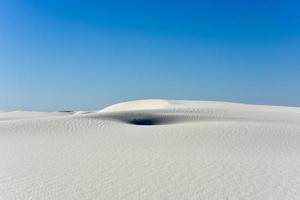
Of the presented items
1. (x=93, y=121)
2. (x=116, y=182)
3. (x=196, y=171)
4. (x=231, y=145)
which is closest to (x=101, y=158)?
(x=116, y=182)

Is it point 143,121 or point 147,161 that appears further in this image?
point 143,121

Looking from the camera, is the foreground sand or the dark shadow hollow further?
the dark shadow hollow

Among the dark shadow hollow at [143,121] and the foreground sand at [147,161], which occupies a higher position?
the dark shadow hollow at [143,121]

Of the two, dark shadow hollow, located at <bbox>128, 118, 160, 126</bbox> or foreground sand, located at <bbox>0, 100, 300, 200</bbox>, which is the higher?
dark shadow hollow, located at <bbox>128, 118, 160, 126</bbox>

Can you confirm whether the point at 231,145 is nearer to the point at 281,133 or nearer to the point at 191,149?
the point at 191,149

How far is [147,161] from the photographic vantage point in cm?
608

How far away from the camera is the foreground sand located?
4.41 m

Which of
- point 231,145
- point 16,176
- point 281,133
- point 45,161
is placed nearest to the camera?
Answer: point 16,176

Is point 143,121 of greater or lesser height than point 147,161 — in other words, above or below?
above

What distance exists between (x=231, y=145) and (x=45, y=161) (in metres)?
4.43

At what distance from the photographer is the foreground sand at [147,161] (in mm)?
4406

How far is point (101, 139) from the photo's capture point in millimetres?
8602

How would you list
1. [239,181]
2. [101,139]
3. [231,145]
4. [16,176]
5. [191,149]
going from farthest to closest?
[101,139] < [231,145] < [191,149] < [16,176] < [239,181]

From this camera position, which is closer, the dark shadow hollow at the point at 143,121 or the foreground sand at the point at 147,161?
the foreground sand at the point at 147,161
